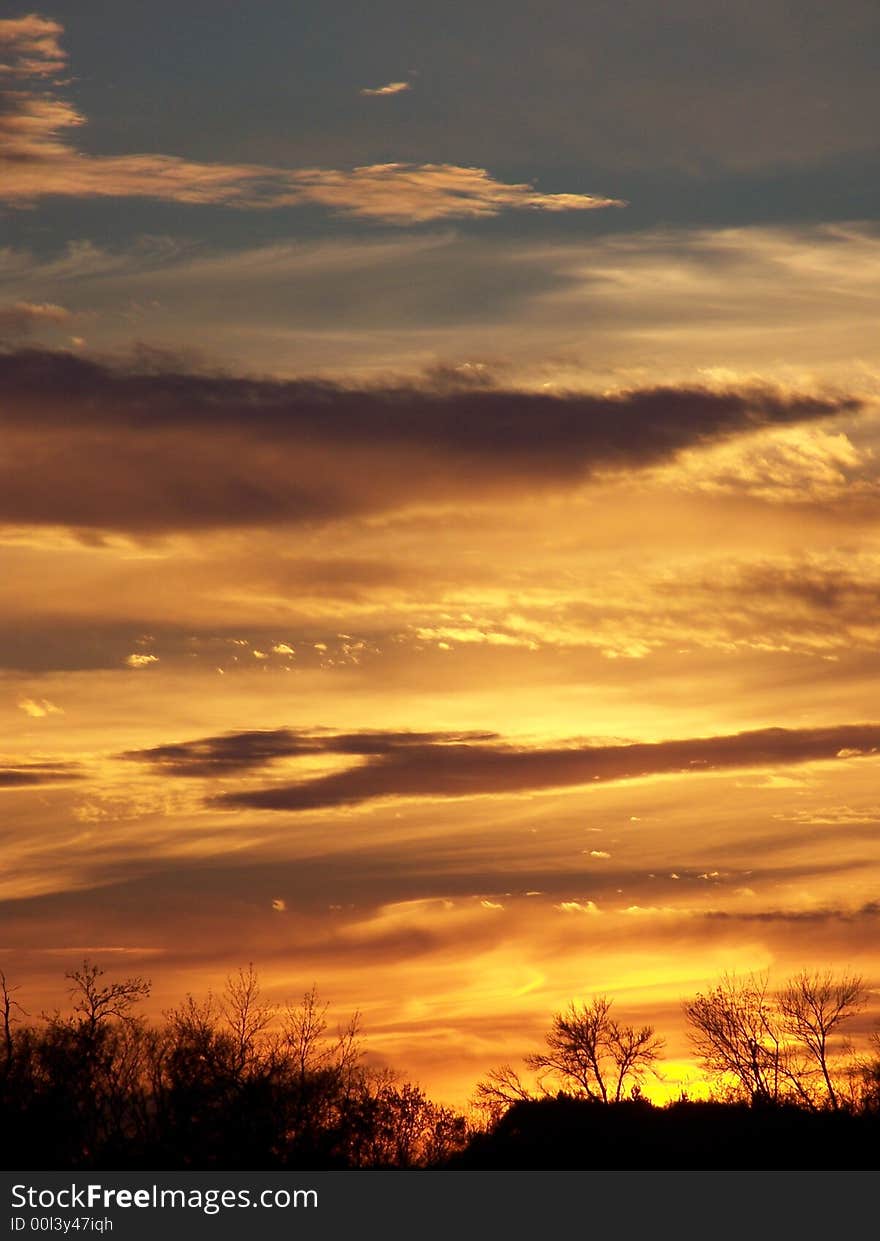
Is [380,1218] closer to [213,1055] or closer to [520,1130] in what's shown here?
[520,1130]

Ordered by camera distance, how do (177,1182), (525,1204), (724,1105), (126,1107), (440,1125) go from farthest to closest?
(440,1125), (126,1107), (724,1105), (177,1182), (525,1204)

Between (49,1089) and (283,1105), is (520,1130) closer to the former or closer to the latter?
(283,1105)

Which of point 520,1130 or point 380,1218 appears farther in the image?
point 520,1130

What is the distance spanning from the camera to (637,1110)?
3063 inches

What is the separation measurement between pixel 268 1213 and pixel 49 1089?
116ft

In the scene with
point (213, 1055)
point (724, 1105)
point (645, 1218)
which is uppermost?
point (213, 1055)

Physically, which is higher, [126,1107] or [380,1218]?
[126,1107]

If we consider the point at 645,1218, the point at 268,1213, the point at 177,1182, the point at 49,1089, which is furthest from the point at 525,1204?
the point at 49,1089

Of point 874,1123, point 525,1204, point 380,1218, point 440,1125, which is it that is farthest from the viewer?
point 440,1125

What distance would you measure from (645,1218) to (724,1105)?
79.7ft

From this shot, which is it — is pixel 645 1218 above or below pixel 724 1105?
below

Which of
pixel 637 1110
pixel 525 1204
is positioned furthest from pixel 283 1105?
pixel 525 1204

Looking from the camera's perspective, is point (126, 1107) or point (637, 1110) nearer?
point (637, 1110)

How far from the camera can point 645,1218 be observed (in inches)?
2117
